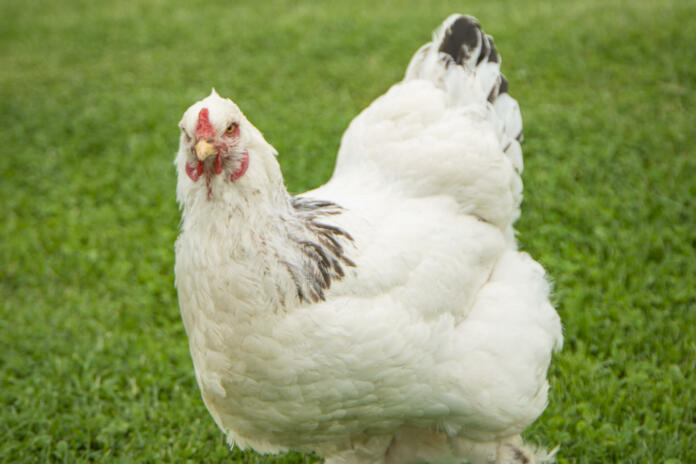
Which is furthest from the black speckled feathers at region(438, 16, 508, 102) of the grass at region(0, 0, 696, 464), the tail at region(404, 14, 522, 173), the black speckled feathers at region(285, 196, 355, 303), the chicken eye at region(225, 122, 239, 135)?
the chicken eye at region(225, 122, 239, 135)

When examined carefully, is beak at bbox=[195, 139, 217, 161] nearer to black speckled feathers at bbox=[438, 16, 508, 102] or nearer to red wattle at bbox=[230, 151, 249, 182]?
red wattle at bbox=[230, 151, 249, 182]

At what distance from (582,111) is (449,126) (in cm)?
375

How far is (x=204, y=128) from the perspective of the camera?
2254 millimetres

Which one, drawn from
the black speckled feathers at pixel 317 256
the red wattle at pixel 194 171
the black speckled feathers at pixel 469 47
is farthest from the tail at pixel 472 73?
the red wattle at pixel 194 171

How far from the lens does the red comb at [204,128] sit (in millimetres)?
2250

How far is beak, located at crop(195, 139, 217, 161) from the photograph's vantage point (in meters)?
2.19

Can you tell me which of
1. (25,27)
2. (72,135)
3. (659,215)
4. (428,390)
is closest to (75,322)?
(428,390)

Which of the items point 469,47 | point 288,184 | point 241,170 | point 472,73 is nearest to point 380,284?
point 241,170

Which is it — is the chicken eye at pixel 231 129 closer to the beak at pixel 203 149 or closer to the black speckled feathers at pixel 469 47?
the beak at pixel 203 149

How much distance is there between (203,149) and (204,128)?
0.32ft

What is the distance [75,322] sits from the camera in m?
4.59

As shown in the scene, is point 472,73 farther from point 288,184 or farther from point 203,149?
point 288,184

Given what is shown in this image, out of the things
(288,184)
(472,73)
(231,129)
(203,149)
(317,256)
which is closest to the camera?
(203,149)

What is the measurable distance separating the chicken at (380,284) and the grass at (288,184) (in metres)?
0.81
